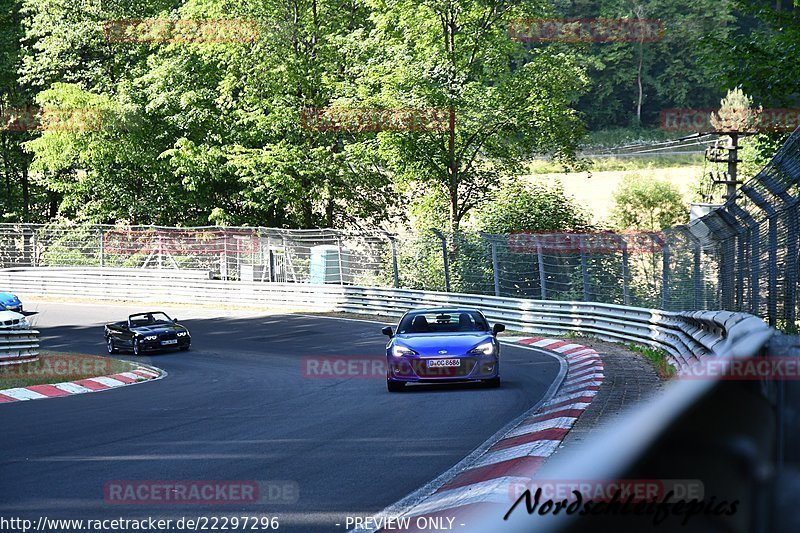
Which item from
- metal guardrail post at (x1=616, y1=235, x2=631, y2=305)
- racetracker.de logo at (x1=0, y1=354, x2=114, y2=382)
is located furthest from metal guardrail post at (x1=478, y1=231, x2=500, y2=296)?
racetracker.de logo at (x1=0, y1=354, x2=114, y2=382)

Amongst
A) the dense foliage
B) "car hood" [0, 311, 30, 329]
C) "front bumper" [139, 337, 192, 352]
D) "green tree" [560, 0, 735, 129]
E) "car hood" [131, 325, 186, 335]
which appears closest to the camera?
"car hood" [0, 311, 30, 329]

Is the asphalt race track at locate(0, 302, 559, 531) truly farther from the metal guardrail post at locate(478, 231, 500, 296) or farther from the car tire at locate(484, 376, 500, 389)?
the metal guardrail post at locate(478, 231, 500, 296)

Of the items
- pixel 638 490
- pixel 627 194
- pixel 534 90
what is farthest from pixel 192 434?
pixel 627 194

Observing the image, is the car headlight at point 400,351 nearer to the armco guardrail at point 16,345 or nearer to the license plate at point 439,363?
the license plate at point 439,363

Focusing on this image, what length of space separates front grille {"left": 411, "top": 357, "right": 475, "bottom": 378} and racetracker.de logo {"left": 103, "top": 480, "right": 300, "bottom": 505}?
7.61 metres

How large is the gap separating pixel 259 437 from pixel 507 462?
11.0 ft

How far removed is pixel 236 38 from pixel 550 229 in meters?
17.2

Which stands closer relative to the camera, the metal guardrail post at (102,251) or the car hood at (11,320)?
the car hood at (11,320)

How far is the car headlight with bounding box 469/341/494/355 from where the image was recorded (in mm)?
15805

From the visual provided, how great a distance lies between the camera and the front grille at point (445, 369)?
1584 cm

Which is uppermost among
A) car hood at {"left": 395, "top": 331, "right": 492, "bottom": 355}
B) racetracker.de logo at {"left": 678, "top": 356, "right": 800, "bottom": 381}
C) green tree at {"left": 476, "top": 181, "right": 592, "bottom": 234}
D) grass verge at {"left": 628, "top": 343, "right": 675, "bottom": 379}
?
green tree at {"left": 476, "top": 181, "right": 592, "bottom": 234}

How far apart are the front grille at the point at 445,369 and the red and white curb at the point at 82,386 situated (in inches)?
237

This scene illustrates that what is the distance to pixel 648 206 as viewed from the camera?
230 ft

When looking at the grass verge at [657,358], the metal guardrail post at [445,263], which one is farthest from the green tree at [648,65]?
the grass verge at [657,358]
